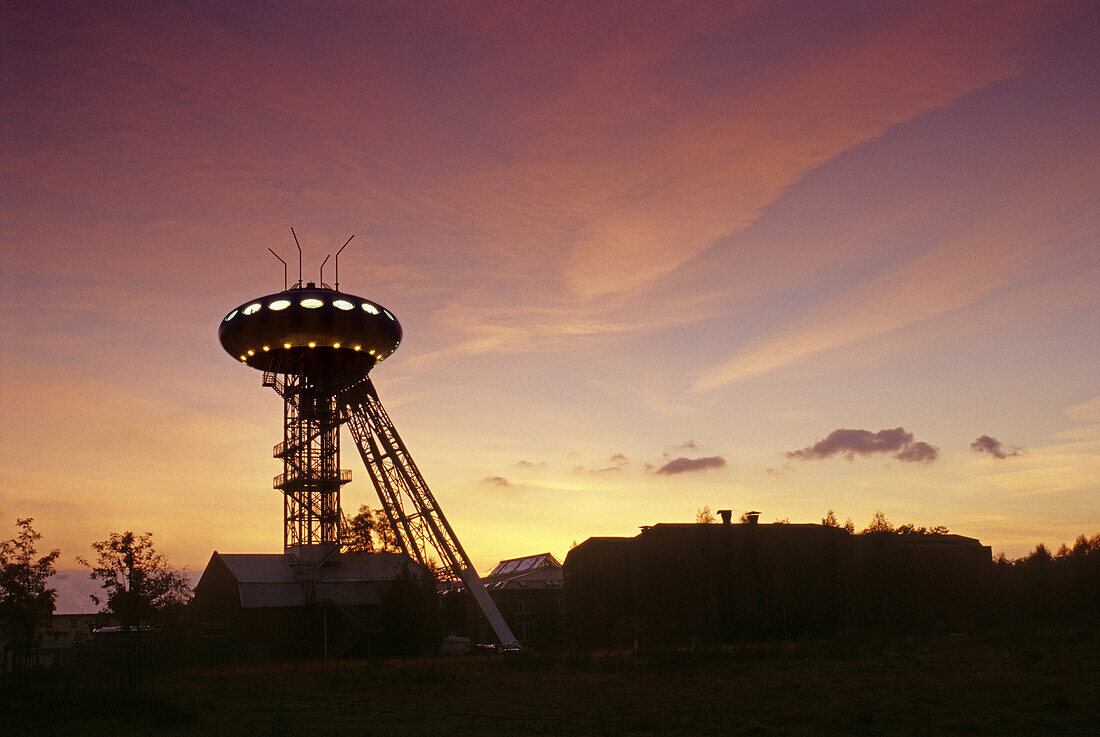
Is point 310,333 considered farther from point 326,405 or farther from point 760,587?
point 760,587

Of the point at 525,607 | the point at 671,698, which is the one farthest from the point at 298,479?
the point at 671,698

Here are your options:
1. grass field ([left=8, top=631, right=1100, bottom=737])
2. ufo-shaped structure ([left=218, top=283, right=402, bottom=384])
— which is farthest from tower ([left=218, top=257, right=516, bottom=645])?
grass field ([left=8, top=631, right=1100, bottom=737])

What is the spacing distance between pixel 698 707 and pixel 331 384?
48.6m

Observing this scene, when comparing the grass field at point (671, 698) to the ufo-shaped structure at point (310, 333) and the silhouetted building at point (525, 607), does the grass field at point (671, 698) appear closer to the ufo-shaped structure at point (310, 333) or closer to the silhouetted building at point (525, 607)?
the silhouetted building at point (525, 607)

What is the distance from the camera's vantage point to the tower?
218 feet

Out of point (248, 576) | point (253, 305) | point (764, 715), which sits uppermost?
point (253, 305)


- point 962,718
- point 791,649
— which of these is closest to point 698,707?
point 962,718

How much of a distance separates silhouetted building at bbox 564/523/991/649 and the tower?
27.2ft

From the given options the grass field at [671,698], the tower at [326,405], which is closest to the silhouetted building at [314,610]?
the tower at [326,405]

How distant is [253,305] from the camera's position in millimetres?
66688

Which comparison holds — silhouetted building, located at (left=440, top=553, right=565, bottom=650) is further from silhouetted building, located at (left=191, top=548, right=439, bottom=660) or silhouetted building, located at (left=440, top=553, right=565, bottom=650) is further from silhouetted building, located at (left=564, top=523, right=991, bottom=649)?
silhouetted building, located at (left=564, top=523, right=991, bottom=649)

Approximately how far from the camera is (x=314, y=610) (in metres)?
62.5

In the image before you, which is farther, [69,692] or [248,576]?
[248,576]

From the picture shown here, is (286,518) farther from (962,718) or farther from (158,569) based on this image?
(962,718)
